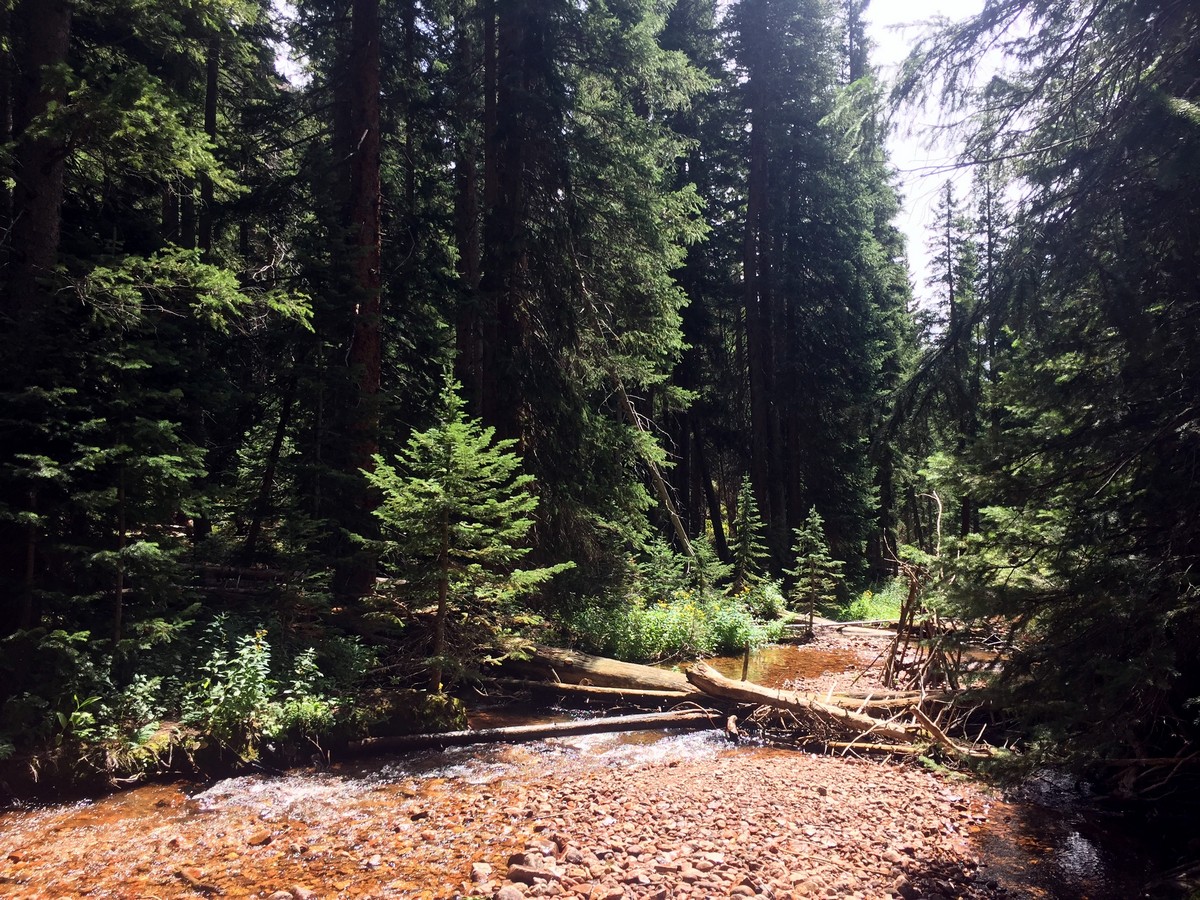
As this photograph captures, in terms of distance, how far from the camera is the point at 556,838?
5387mm

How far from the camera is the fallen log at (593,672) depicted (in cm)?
984

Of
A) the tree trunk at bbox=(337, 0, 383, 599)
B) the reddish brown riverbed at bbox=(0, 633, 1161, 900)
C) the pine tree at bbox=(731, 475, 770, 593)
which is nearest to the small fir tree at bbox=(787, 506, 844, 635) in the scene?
the pine tree at bbox=(731, 475, 770, 593)

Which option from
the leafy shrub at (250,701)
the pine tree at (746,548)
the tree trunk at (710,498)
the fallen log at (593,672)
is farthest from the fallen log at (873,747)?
the tree trunk at (710,498)

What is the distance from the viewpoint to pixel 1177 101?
433 centimetres

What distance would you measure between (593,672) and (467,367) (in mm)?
8462

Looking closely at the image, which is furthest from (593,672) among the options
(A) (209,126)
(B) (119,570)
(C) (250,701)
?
(A) (209,126)

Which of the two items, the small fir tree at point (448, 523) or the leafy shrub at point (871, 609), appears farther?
the leafy shrub at point (871, 609)

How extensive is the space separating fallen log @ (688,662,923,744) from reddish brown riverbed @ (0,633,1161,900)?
1.98 ft

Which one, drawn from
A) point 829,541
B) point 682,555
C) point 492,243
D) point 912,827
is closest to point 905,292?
point 829,541

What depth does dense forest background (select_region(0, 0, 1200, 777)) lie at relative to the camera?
483cm

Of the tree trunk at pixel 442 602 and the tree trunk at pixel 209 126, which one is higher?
the tree trunk at pixel 209 126

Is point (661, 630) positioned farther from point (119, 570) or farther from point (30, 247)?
point (30, 247)

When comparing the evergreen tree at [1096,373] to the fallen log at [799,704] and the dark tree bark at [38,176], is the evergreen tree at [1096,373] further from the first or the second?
the dark tree bark at [38,176]

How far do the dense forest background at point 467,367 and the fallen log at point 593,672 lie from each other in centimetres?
53
